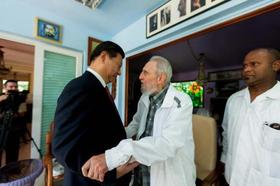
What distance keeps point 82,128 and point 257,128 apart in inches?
41.2

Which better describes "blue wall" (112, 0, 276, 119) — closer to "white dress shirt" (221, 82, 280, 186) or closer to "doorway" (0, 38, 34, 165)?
"white dress shirt" (221, 82, 280, 186)

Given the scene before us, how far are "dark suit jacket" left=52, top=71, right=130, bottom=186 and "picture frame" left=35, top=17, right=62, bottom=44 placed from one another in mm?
1313

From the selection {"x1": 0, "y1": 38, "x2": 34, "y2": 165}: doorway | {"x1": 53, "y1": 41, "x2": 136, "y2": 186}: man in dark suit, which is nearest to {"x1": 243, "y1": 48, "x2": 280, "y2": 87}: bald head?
{"x1": 53, "y1": 41, "x2": 136, "y2": 186}: man in dark suit

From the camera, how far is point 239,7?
1047 mm

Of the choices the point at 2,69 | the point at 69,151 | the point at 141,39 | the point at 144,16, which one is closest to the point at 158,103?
the point at 69,151

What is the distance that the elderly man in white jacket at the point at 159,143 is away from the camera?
24.7 inches

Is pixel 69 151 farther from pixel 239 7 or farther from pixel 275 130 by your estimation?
pixel 239 7

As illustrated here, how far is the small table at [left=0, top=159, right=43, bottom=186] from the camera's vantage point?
1169 millimetres

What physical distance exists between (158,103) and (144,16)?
1231 millimetres

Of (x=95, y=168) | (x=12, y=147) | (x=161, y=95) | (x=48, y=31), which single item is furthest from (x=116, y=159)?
(x=48, y=31)

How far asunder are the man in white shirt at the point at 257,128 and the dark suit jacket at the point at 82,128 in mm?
827

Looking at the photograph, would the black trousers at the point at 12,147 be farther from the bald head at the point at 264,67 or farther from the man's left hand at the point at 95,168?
the bald head at the point at 264,67

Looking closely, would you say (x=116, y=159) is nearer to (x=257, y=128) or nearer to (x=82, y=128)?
(x=82, y=128)

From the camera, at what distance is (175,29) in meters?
1.41
